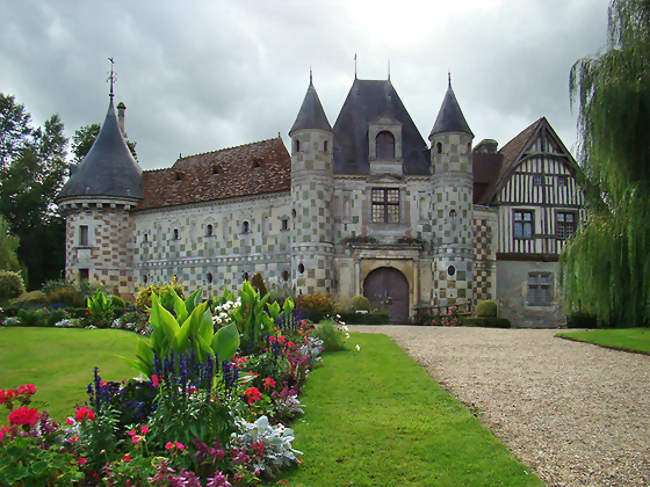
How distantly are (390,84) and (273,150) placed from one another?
6349mm

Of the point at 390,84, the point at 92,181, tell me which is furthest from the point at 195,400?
the point at 92,181

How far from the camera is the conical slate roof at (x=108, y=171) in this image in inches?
1105

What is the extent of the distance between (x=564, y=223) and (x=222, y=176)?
53.3ft

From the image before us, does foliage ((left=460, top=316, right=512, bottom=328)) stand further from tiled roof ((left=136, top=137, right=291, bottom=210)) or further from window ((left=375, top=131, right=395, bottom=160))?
tiled roof ((left=136, top=137, right=291, bottom=210))

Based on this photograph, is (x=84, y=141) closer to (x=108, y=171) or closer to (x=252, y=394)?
(x=108, y=171)

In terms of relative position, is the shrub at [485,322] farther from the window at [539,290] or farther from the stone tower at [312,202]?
the stone tower at [312,202]

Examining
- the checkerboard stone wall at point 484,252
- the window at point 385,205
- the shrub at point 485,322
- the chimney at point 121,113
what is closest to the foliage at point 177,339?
the shrub at point 485,322

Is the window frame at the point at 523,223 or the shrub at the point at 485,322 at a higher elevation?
the window frame at the point at 523,223

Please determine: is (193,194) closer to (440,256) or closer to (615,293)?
(440,256)

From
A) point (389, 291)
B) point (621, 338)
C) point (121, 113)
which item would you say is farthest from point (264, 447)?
point (121, 113)

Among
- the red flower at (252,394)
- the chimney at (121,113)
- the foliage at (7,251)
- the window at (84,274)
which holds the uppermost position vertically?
the chimney at (121,113)

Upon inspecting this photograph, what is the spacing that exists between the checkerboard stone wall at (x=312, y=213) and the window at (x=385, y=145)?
221 cm

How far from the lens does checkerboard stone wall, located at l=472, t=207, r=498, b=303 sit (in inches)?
953

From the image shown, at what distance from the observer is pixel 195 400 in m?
4.65
